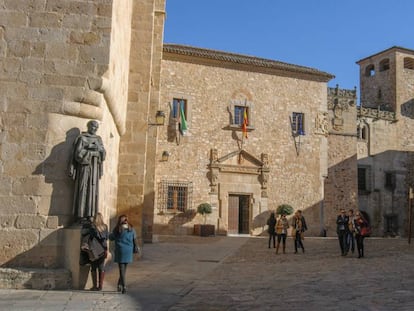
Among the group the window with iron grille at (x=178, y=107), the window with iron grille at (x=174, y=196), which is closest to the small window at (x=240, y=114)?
the window with iron grille at (x=178, y=107)

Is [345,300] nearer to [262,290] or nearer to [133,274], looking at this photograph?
[262,290]

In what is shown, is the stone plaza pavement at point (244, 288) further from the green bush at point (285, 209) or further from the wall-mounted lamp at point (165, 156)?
the green bush at point (285, 209)

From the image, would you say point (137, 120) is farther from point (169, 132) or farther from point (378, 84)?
point (378, 84)

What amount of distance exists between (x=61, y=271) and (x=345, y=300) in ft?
12.3

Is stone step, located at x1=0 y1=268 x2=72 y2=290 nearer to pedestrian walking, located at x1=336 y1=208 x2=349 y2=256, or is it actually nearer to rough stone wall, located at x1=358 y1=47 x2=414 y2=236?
pedestrian walking, located at x1=336 y1=208 x2=349 y2=256

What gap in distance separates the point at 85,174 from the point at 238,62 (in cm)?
1831

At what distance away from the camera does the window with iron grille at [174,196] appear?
868 inches

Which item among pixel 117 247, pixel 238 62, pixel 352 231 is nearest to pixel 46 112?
pixel 117 247

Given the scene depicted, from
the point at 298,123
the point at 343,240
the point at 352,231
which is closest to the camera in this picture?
the point at 352,231

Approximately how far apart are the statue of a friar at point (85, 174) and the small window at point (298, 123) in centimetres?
1929

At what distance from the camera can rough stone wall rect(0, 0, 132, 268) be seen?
674 cm

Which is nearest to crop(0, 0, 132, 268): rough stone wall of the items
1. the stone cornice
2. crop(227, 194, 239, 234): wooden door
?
the stone cornice

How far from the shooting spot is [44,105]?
7.01m

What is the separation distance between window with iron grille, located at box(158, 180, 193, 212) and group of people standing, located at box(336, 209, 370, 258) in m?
10.2
